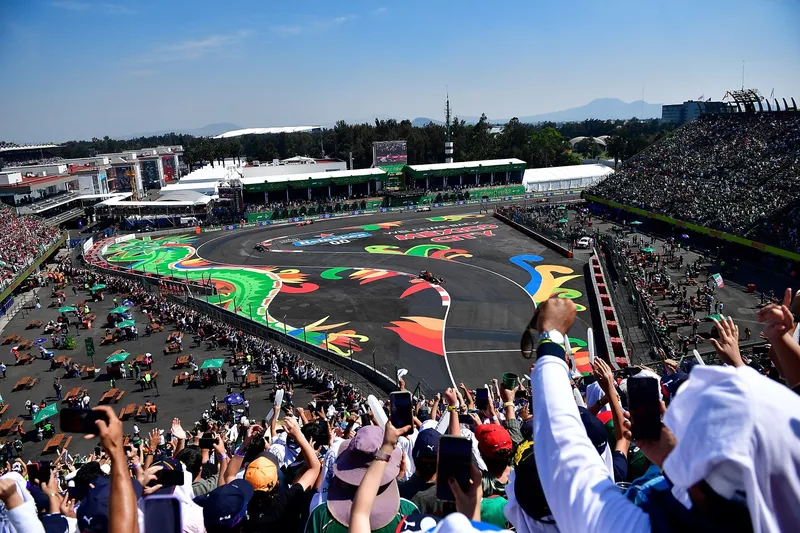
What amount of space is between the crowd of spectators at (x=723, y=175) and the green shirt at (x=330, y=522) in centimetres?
3887

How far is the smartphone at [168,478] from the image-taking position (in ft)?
14.3

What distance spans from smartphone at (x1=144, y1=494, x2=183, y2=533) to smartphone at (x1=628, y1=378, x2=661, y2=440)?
3.02m

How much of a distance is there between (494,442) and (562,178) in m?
77.7

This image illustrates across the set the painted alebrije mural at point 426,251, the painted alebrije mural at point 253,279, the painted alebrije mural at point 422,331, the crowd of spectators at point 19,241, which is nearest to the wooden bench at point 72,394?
the painted alebrije mural at point 253,279

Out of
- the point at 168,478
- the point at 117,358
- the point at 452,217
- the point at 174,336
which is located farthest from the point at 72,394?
the point at 452,217

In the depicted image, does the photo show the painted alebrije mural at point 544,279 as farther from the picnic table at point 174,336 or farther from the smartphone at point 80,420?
the smartphone at point 80,420

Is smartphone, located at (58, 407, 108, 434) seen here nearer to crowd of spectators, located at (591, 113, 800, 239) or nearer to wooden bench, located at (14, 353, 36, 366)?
wooden bench, located at (14, 353, 36, 366)

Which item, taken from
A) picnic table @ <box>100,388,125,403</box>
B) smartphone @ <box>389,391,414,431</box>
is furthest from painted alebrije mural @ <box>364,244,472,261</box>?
smartphone @ <box>389,391,414,431</box>

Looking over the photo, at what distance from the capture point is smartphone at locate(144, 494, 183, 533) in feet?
11.5

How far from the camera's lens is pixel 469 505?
8.58 ft

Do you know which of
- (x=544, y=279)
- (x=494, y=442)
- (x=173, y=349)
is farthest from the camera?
(x=544, y=279)

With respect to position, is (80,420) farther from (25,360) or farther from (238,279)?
(238,279)

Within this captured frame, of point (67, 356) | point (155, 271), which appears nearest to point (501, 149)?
point (155, 271)

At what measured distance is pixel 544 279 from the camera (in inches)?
1385
